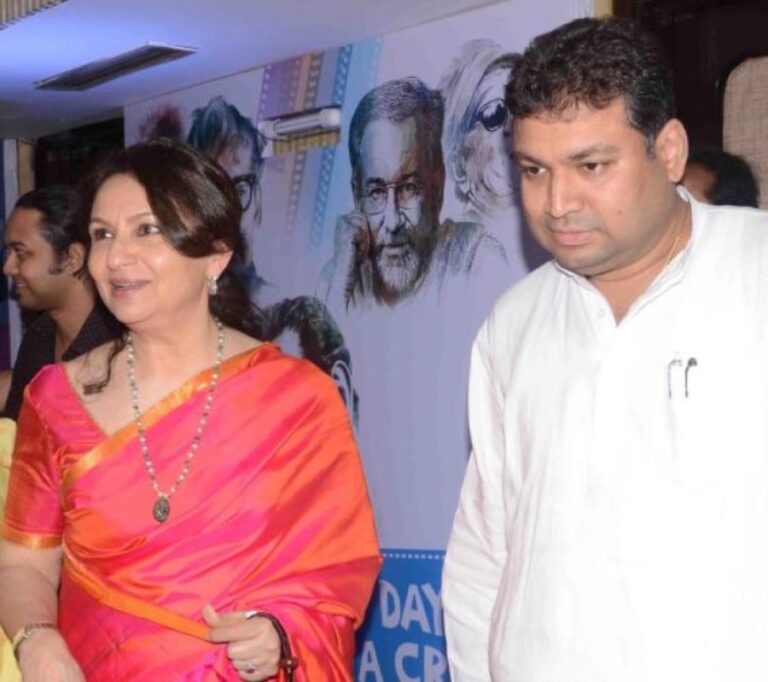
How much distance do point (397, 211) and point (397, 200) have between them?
0.03 meters

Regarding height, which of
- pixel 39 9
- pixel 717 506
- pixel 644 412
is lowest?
pixel 717 506

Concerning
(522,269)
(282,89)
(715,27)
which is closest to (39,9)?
(282,89)

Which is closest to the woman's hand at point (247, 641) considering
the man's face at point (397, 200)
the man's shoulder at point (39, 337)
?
the man's face at point (397, 200)

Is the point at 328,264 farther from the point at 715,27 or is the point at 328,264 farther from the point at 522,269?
the point at 715,27

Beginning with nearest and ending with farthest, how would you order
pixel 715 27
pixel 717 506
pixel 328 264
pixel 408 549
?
pixel 717 506 < pixel 715 27 < pixel 408 549 < pixel 328 264

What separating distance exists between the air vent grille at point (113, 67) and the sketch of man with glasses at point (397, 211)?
61 cm

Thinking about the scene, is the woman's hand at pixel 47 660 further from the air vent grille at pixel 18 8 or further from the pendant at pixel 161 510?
the air vent grille at pixel 18 8

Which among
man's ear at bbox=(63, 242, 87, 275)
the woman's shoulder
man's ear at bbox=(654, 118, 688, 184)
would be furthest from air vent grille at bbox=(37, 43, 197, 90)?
man's ear at bbox=(654, 118, 688, 184)

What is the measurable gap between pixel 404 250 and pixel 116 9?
0.99 meters

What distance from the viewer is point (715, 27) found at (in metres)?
3.09

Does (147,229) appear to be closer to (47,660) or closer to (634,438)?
(47,660)

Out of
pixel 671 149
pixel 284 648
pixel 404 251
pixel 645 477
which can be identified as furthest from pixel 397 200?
pixel 645 477

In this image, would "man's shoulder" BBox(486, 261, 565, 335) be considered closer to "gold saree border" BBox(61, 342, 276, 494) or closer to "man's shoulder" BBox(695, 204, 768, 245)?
"man's shoulder" BBox(695, 204, 768, 245)

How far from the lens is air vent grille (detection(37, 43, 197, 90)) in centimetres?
407
